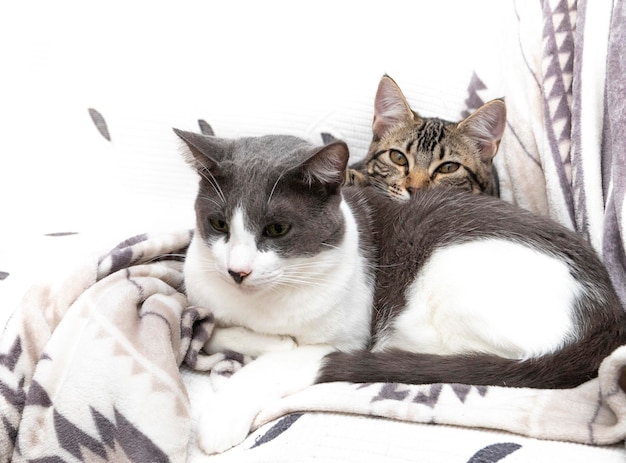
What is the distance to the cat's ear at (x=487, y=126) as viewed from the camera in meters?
1.59

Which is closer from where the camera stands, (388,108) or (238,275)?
(238,275)

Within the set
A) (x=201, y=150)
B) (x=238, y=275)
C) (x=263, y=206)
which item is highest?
(x=201, y=150)

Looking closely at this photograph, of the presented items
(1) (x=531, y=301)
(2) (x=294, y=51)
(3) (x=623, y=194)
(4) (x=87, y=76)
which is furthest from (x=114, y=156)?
(3) (x=623, y=194)

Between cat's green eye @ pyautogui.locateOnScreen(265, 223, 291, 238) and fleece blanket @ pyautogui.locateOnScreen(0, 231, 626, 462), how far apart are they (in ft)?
0.98

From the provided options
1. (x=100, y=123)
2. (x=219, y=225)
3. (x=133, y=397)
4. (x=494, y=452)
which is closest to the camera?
(x=494, y=452)

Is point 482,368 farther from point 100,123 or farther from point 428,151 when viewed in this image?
point 100,123

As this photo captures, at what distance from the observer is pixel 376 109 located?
1.73 m

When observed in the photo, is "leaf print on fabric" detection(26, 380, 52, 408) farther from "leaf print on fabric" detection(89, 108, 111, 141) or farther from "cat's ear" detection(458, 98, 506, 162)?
"cat's ear" detection(458, 98, 506, 162)

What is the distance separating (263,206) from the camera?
1177mm

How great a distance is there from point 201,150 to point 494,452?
29.5 inches

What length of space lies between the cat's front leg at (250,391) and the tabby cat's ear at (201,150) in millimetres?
424

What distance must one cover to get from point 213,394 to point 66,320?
33cm

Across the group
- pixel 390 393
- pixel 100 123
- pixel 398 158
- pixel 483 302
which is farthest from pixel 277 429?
pixel 100 123

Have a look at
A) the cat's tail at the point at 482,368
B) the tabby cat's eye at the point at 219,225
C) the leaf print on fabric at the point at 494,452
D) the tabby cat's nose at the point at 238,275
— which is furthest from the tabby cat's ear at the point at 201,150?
the leaf print on fabric at the point at 494,452
